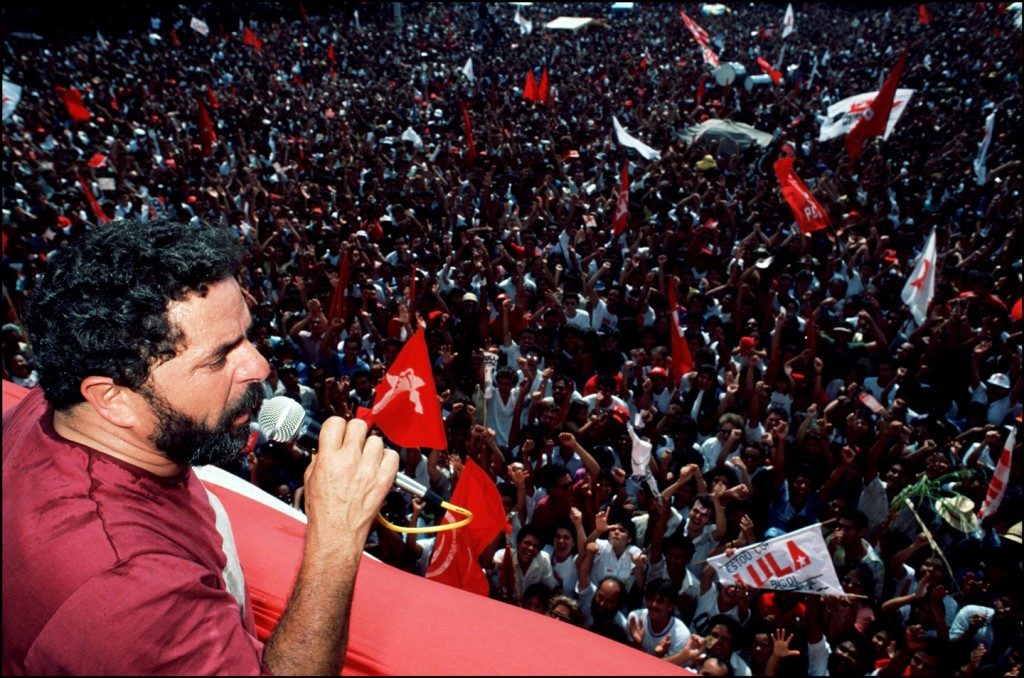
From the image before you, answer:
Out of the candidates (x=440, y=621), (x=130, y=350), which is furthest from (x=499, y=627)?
(x=130, y=350)

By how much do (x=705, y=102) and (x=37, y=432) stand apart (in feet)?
57.3

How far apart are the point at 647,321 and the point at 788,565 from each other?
3945 mm

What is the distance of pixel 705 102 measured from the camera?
655 inches

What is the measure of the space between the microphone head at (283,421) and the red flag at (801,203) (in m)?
6.93

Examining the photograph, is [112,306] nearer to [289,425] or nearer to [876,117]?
[289,425]

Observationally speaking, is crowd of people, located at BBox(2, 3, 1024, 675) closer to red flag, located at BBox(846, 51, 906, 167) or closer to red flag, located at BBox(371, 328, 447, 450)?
red flag, located at BBox(371, 328, 447, 450)

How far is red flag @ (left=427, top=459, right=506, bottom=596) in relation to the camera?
11.4 feet

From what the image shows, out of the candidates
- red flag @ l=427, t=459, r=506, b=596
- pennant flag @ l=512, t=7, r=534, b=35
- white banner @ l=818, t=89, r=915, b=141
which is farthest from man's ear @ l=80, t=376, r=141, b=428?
pennant flag @ l=512, t=7, r=534, b=35

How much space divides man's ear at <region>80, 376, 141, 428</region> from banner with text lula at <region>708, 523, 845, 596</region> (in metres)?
2.96

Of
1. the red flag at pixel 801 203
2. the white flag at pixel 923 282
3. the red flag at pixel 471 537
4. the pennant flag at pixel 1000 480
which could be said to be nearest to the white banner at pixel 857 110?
the red flag at pixel 801 203

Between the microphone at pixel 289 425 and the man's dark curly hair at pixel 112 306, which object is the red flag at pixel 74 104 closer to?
the microphone at pixel 289 425

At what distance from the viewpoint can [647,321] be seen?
7016 millimetres

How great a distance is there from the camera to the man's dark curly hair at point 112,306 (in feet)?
3.81

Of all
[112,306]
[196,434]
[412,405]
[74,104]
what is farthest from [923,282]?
[74,104]
